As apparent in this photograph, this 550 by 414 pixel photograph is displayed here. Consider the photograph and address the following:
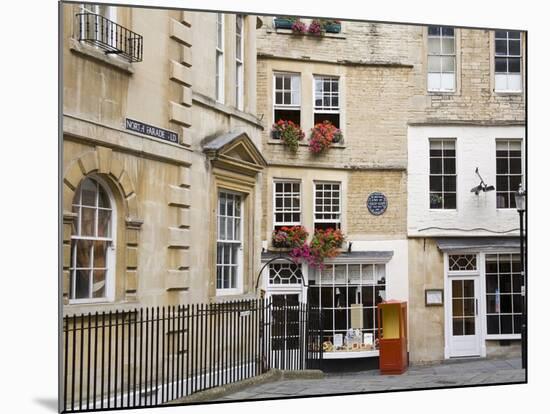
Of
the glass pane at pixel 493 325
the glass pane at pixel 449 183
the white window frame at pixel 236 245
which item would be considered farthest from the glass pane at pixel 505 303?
the white window frame at pixel 236 245

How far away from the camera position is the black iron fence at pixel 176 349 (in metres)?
8.23

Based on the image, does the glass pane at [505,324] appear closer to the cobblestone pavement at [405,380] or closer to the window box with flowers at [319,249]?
the cobblestone pavement at [405,380]

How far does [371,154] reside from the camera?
988cm

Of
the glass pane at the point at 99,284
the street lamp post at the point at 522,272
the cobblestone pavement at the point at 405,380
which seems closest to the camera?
the glass pane at the point at 99,284

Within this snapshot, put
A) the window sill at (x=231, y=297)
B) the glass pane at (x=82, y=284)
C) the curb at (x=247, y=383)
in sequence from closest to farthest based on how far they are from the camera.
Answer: the glass pane at (x=82, y=284), the curb at (x=247, y=383), the window sill at (x=231, y=297)

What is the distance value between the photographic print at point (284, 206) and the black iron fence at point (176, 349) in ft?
0.06

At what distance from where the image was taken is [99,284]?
843cm

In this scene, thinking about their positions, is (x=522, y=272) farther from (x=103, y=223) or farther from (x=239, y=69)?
(x=103, y=223)

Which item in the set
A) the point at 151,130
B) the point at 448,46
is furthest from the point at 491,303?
the point at 151,130

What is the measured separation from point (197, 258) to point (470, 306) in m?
3.17

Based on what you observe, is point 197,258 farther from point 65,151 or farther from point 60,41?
point 60,41

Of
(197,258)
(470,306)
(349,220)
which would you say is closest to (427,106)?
(349,220)

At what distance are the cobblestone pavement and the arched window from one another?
172 centimetres

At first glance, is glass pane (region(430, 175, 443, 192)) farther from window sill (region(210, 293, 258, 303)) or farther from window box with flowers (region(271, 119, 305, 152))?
window sill (region(210, 293, 258, 303))
